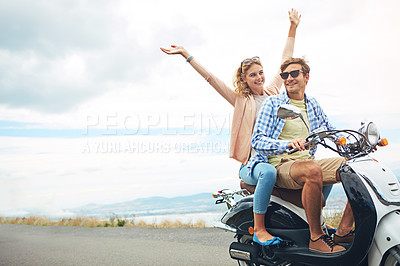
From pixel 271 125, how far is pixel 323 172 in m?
Result: 0.60

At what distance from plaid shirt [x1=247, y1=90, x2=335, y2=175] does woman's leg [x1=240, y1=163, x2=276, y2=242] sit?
11cm

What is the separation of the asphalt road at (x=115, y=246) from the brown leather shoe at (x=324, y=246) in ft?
6.57

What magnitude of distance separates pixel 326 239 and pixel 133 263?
114 inches

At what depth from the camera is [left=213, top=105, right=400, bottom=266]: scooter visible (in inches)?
110

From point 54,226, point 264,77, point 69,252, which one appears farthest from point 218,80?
point 54,226

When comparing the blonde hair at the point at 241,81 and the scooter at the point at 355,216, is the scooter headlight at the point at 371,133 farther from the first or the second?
the blonde hair at the point at 241,81

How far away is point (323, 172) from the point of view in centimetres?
339

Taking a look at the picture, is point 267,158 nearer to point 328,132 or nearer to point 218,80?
point 328,132

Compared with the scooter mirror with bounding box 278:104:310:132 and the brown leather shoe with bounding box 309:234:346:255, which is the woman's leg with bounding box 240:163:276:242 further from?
the scooter mirror with bounding box 278:104:310:132

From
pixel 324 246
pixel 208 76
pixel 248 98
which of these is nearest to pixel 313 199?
pixel 324 246

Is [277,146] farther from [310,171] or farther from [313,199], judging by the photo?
[313,199]

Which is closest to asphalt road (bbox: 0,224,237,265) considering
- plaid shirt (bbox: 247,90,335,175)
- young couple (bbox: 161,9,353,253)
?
young couple (bbox: 161,9,353,253)

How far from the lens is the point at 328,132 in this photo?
322 cm

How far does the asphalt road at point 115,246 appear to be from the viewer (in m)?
5.48
